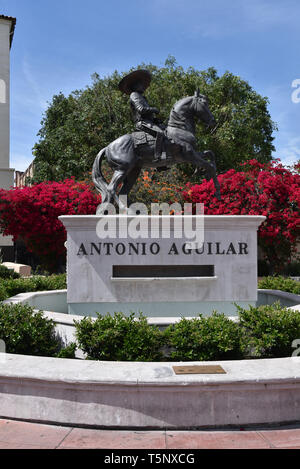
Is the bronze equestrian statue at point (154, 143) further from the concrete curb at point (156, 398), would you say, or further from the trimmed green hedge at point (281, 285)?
the concrete curb at point (156, 398)

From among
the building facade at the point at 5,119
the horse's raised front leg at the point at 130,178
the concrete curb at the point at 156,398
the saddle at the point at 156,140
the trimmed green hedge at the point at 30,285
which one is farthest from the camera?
the building facade at the point at 5,119

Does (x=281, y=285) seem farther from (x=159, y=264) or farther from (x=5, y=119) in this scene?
(x=5, y=119)

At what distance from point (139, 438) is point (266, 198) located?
15855mm

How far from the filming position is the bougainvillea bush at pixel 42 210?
1944 centimetres

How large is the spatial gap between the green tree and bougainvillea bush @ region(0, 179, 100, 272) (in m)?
5.01

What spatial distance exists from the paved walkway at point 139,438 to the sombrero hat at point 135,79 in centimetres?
728

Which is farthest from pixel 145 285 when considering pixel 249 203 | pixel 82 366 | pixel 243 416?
pixel 249 203

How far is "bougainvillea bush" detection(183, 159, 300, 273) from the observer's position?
1817cm

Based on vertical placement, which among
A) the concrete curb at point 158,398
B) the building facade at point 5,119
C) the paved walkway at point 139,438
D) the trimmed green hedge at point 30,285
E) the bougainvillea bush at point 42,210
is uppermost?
the building facade at point 5,119

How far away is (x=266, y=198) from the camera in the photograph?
1834cm

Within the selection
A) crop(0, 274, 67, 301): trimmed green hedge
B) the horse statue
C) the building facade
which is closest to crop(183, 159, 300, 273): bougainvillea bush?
crop(0, 274, 67, 301): trimmed green hedge

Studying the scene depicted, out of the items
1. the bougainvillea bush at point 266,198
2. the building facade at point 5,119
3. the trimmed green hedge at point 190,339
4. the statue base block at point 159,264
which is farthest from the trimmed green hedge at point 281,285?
the building facade at point 5,119

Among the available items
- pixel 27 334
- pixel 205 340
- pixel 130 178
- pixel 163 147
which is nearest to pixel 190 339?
pixel 205 340

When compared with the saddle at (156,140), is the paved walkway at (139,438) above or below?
below
